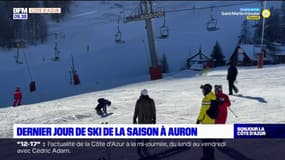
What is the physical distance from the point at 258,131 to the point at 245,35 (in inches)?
2118

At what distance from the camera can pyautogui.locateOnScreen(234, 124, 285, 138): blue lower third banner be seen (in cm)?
1202

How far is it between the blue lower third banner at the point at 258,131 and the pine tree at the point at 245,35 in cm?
5062

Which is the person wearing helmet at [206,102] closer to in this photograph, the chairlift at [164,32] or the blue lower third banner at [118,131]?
the blue lower third banner at [118,131]

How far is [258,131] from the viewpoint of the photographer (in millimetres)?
12258

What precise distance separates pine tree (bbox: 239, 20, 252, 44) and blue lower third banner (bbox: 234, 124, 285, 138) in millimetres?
50622

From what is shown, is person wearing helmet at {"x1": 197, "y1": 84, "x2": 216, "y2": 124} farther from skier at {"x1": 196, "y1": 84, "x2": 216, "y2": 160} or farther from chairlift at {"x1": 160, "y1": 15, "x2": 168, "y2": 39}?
chairlift at {"x1": 160, "y1": 15, "x2": 168, "y2": 39}

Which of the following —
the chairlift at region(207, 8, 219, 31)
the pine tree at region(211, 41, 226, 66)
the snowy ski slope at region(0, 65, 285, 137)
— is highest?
the chairlift at region(207, 8, 219, 31)

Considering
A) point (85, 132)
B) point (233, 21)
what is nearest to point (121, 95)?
point (85, 132)

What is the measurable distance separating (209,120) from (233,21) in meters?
64.5

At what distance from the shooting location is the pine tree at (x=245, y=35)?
208ft

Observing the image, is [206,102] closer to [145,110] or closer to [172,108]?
[145,110]

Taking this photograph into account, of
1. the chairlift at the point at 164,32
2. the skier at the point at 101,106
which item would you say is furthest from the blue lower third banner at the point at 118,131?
the chairlift at the point at 164,32

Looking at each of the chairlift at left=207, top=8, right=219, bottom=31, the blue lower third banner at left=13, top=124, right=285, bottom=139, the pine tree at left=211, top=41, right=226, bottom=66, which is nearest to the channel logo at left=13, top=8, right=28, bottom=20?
the blue lower third banner at left=13, top=124, right=285, bottom=139

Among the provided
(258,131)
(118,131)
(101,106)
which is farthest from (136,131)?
(101,106)
